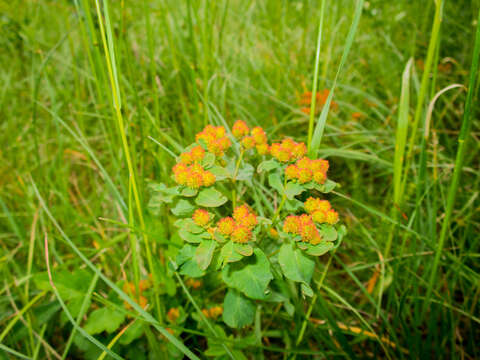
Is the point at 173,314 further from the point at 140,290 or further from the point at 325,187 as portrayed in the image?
the point at 325,187

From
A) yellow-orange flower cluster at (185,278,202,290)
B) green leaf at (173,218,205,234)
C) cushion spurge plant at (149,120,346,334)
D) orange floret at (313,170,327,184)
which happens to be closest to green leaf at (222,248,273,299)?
cushion spurge plant at (149,120,346,334)

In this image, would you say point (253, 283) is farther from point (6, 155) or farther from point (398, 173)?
point (6, 155)

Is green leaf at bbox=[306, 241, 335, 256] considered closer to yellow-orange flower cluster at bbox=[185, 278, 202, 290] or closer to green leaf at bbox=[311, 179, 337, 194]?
green leaf at bbox=[311, 179, 337, 194]

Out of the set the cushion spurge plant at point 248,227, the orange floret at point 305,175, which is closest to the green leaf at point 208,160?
the cushion spurge plant at point 248,227

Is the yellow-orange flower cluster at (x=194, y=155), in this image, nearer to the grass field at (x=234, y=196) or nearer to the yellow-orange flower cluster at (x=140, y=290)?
the grass field at (x=234, y=196)

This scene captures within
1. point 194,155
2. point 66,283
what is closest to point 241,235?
point 194,155

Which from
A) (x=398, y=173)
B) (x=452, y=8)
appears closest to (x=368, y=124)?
(x=398, y=173)
